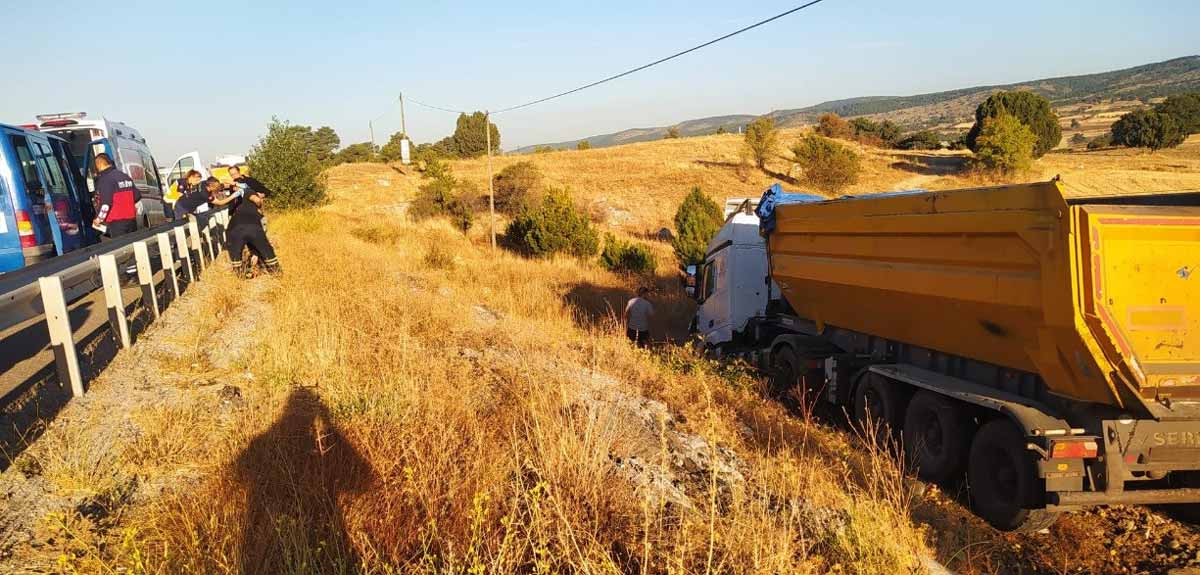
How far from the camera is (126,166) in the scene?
1477cm

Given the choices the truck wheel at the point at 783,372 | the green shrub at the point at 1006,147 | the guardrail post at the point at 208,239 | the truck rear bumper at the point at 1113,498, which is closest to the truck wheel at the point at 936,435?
the truck rear bumper at the point at 1113,498

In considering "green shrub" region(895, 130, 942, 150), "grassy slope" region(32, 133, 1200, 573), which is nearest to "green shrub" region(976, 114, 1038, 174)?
"green shrub" region(895, 130, 942, 150)

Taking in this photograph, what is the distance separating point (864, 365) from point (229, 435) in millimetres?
5871

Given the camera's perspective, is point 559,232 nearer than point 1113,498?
No

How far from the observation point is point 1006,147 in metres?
45.0

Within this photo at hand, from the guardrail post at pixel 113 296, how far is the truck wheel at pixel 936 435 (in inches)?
253

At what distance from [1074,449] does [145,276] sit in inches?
298

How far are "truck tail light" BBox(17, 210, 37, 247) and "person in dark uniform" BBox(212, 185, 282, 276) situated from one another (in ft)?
7.30

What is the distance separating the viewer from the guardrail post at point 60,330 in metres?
4.12

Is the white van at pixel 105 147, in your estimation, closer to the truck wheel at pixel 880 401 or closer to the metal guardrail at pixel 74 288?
the metal guardrail at pixel 74 288

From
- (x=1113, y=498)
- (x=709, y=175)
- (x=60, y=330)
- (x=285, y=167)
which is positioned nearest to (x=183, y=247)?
(x=60, y=330)

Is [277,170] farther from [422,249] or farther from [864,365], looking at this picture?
[864,365]

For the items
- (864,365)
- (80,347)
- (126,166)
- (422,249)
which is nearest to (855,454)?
(864,365)

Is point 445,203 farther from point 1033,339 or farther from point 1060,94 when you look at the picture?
point 1060,94
